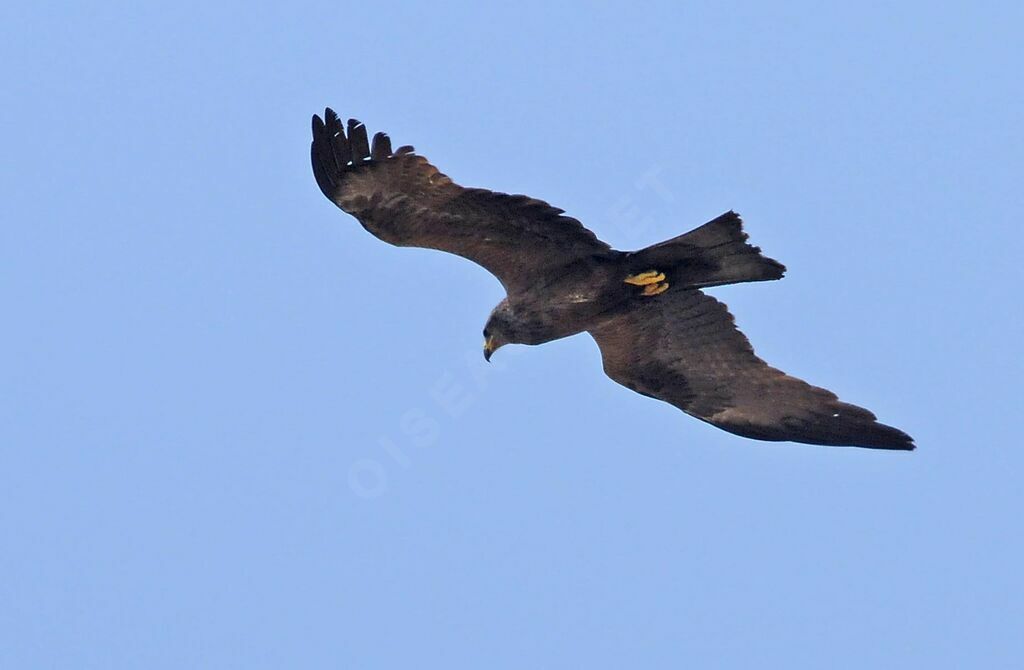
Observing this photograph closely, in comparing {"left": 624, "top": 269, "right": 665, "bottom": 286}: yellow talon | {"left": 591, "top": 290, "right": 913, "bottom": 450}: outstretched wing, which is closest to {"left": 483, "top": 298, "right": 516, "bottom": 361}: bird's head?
{"left": 591, "top": 290, "right": 913, "bottom": 450}: outstretched wing

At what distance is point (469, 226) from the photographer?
11859mm

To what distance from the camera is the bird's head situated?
1254cm

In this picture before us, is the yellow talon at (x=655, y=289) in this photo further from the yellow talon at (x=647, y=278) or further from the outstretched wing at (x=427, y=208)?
the outstretched wing at (x=427, y=208)

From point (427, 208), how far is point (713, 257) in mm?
2126

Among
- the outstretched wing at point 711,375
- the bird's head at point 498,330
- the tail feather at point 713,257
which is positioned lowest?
the bird's head at point 498,330

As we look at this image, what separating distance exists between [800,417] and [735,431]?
1.74ft

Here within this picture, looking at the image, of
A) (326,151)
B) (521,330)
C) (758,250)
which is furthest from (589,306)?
(326,151)

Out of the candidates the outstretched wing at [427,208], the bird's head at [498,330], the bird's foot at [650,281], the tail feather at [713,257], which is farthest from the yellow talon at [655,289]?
the bird's head at [498,330]

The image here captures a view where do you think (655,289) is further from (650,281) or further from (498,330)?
(498,330)

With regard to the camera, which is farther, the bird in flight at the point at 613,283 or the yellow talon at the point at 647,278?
the yellow talon at the point at 647,278

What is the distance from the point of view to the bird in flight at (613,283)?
1158cm

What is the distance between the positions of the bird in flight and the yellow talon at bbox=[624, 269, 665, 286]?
0.04 feet

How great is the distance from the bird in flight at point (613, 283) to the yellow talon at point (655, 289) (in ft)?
0.04

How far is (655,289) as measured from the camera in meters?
12.2
